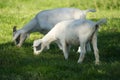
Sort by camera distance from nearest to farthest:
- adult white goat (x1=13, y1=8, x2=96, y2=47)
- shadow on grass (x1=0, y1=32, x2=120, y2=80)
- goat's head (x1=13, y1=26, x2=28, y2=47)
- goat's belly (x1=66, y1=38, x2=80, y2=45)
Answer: shadow on grass (x1=0, y1=32, x2=120, y2=80) < goat's belly (x1=66, y1=38, x2=80, y2=45) < goat's head (x1=13, y1=26, x2=28, y2=47) < adult white goat (x1=13, y1=8, x2=96, y2=47)

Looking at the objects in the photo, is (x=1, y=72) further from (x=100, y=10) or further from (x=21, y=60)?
(x=100, y=10)

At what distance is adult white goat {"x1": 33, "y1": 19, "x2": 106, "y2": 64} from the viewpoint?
1073 cm

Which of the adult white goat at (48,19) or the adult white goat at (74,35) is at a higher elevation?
the adult white goat at (74,35)

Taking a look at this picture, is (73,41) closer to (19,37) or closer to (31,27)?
(19,37)

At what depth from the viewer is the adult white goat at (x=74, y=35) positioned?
10.7 m

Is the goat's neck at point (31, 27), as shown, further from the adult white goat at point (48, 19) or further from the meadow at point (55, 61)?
the meadow at point (55, 61)

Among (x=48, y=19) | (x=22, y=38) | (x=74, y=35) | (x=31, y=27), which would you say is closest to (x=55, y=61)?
(x=74, y=35)

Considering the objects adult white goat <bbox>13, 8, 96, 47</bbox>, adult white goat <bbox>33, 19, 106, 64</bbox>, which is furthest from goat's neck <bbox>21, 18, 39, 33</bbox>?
adult white goat <bbox>33, 19, 106, 64</bbox>

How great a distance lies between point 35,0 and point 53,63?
18.0m

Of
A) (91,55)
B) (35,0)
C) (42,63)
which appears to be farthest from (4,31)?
(35,0)

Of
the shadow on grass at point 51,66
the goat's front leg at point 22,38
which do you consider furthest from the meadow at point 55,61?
the goat's front leg at point 22,38

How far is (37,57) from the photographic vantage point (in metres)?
11.6

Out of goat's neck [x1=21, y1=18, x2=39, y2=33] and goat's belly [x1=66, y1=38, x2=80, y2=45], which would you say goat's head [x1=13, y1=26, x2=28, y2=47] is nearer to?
goat's neck [x1=21, y1=18, x2=39, y2=33]

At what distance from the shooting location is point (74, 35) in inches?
435
